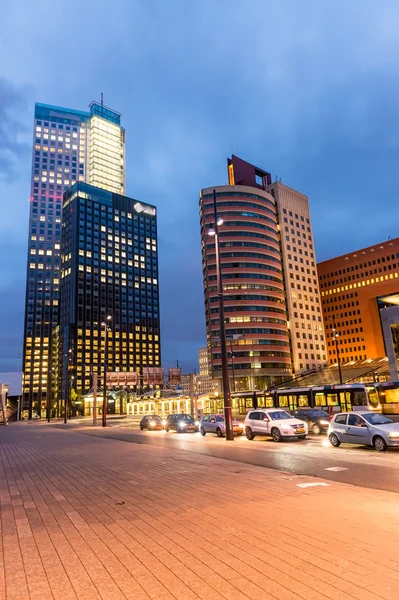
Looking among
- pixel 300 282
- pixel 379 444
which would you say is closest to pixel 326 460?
pixel 379 444

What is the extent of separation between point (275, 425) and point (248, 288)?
287 feet

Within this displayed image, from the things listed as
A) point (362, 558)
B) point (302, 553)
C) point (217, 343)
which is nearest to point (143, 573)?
point (302, 553)

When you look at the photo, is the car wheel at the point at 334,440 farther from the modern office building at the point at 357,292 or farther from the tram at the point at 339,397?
the modern office building at the point at 357,292

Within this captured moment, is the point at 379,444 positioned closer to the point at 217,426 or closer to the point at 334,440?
the point at 334,440

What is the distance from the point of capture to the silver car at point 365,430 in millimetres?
16406

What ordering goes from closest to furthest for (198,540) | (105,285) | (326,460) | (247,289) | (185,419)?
(198,540) < (326,460) < (185,419) < (247,289) < (105,285)

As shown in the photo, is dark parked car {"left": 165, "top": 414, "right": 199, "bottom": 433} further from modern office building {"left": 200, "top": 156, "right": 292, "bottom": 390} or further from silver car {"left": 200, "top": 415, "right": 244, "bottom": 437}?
modern office building {"left": 200, "top": 156, "right": 292, "bottom": 390}

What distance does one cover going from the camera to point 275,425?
70.9ft

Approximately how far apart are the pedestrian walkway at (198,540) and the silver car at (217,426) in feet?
52.3

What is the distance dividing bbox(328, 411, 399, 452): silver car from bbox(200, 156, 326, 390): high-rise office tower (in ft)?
268

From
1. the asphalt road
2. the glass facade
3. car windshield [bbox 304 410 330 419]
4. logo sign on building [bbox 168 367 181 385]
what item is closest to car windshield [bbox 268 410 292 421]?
the asphalt road

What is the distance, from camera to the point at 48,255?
613 ft

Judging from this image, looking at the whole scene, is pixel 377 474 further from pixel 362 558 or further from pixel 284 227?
pixel 284 227

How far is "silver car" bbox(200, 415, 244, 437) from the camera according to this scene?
27.1 meters
